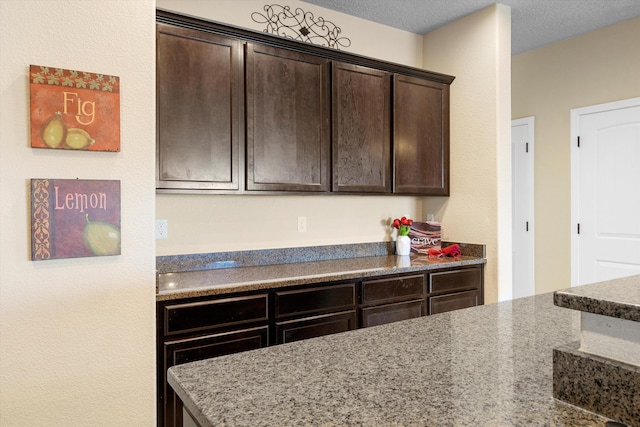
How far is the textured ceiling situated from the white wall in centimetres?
179

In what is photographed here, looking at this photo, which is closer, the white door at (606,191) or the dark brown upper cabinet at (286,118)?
the dark brown upper cabinet at (286,118)

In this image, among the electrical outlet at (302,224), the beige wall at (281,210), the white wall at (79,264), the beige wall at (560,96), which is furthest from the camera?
the beige wall at (560,96)

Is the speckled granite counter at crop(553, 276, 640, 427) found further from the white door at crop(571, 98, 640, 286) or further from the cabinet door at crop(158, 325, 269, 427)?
Result: the white door at crop(571, 98, 640, 286)

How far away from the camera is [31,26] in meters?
1.74

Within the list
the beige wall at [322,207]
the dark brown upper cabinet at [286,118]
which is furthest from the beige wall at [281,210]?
the dark brown upper cabinet at [286,118]

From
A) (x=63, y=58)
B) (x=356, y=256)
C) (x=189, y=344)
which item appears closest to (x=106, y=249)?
(x=189, y=344)

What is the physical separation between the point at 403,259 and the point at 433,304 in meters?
0.41

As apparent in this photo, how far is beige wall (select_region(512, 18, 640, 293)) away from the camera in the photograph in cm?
361

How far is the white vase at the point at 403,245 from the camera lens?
3.47m

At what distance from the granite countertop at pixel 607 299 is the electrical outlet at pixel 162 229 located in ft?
7.63

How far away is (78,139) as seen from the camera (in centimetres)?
181

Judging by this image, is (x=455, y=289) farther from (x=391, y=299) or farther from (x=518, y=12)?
→ (x=518, y=12)

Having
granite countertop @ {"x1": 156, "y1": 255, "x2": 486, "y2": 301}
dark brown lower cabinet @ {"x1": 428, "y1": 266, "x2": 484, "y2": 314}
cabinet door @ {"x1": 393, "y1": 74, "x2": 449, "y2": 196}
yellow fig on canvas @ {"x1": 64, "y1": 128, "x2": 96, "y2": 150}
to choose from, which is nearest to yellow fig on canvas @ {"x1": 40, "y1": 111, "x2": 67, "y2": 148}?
yellow fig on canvas @ {"x1": 64, "y1": 128, "x2": 96, "y2": 150}

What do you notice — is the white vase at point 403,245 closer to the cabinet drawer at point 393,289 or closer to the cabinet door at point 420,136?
the cabinet door at point 420,136
